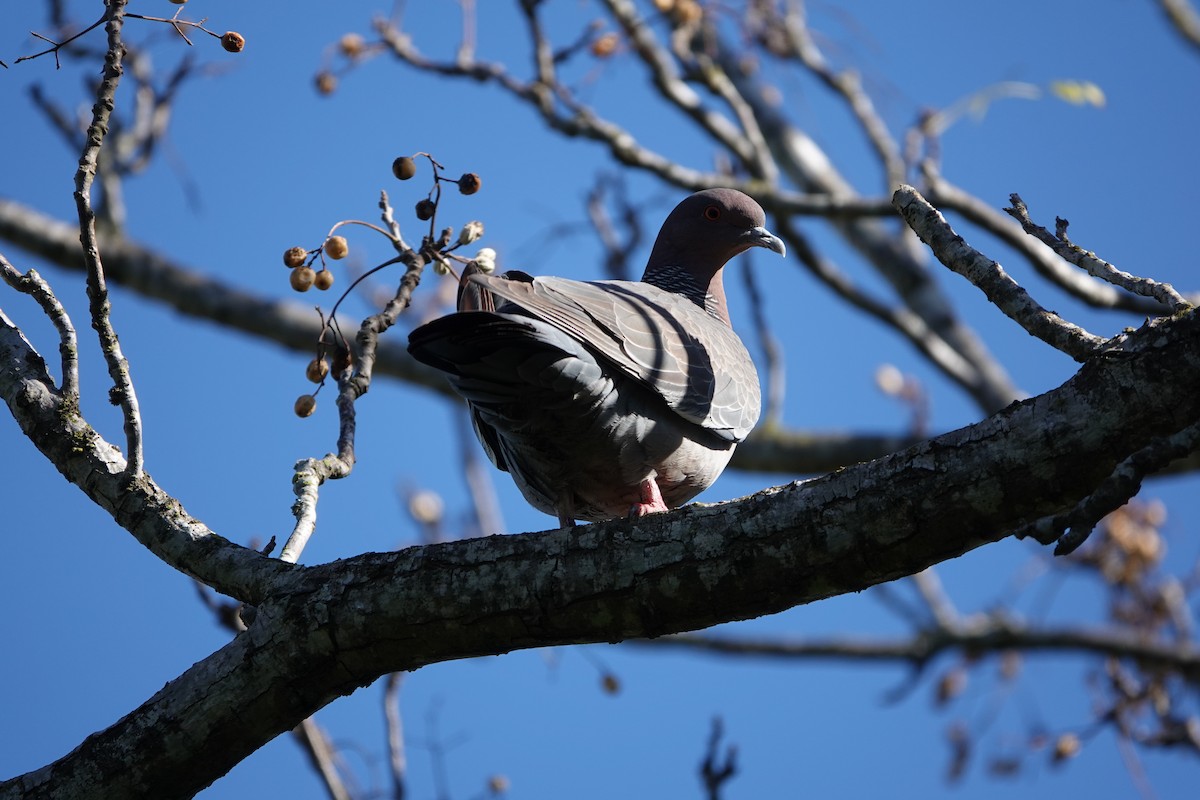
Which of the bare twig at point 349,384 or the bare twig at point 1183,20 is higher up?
the bare twig at point 1183,20

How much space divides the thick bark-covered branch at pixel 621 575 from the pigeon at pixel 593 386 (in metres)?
0.71

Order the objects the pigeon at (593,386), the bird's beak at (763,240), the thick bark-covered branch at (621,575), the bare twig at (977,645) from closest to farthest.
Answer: the thick bark-covered branch at (621,575) < the pigeon at (593,386) < the bird's beak at (763,240) < the bare twig at (977,645)

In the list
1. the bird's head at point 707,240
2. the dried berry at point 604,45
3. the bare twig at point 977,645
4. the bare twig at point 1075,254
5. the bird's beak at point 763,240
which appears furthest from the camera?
the bare twig at point 977,645

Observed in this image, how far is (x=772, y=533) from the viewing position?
10.1ft

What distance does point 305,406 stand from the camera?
411 centimetres

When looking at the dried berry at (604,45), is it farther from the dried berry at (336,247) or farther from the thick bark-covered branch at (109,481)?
the thick bark-covered branch at (109,481)

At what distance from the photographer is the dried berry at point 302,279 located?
3963mm

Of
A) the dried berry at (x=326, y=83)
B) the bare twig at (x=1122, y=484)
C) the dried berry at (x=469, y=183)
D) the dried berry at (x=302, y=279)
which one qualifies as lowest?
the bare twig at (x=1122, y=484)

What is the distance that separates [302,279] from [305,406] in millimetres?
457

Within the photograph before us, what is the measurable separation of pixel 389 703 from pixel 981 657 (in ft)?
21.8

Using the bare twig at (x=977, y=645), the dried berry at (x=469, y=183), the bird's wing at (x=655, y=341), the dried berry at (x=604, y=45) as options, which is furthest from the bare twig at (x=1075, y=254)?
the bare twig at (x=977, y=645)

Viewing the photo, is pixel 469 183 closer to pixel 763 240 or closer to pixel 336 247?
pixel 336 247

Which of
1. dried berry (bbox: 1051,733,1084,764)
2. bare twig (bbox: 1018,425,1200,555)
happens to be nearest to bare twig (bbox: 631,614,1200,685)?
dried berry (bbox: 1051,733,1084,764)

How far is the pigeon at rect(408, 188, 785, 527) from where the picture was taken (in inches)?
148
